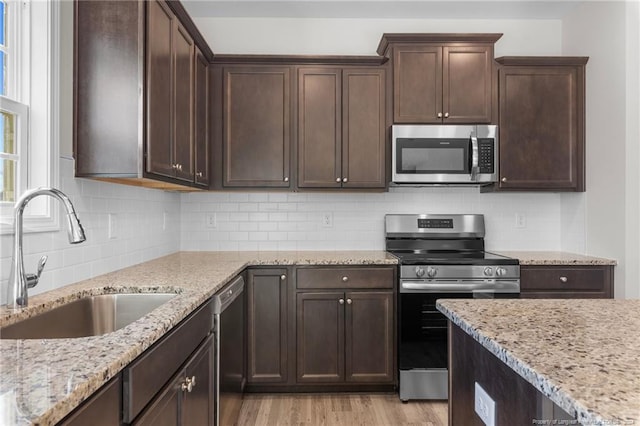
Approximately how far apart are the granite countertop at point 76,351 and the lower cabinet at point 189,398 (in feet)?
0.62

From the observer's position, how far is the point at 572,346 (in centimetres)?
88

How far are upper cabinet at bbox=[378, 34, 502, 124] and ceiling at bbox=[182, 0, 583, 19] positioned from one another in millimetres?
398

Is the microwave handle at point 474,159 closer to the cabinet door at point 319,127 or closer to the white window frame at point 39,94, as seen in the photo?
the cabinet door at point 319,127

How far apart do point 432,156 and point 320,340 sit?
150 cm

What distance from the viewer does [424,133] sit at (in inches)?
118

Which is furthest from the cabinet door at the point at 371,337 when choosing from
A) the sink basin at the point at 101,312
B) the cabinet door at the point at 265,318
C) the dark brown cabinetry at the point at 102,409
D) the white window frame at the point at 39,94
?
the dark brown cabinetry at the point at 102,409

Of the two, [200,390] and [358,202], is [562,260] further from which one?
[200,390]

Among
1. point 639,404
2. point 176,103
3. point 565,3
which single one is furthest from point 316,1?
point 639,404

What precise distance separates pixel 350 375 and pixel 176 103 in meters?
2.01

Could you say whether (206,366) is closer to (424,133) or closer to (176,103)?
(176,103)

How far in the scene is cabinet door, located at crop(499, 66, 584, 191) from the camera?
3.06 meters

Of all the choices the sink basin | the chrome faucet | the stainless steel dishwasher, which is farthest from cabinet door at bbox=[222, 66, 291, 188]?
the chrome faucet

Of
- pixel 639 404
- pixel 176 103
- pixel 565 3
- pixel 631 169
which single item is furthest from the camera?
pixel 565 3

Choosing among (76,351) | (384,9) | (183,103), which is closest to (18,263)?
(76,351)
